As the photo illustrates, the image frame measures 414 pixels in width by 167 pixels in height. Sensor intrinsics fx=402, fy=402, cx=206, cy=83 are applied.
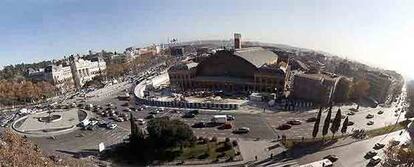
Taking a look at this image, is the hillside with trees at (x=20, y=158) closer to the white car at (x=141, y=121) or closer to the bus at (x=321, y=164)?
the white car at (x=141, y=121)

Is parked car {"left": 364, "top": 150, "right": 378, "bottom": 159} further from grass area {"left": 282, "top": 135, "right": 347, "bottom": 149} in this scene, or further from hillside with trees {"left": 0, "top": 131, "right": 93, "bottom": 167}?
hillside with trees {"left": 0, "top": 131, "right": 93, "bottom": 167}

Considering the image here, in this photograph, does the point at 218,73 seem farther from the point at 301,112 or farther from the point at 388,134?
the point at 388,134

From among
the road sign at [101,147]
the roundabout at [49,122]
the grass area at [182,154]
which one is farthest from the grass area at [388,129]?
the roundabout at [49,122]


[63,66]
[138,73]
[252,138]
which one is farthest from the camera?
[138,73]

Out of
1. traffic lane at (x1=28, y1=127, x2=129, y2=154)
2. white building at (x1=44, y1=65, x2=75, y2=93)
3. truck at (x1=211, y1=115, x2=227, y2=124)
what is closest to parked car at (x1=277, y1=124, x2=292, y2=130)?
truck at (x1=211, y1=115, x2=227, y2=124)

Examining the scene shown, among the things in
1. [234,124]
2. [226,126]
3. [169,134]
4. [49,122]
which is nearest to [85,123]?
[49,122]

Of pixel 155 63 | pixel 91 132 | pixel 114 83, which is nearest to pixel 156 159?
pixel 91 132
